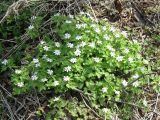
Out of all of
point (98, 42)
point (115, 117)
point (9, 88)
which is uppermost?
point (98, 42)

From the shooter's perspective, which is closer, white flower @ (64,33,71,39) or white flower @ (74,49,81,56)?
white flower @ (74,49,81,56)

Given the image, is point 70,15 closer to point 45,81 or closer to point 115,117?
point 45,81

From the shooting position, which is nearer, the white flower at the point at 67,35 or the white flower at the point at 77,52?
the white flower at the point at 77,52

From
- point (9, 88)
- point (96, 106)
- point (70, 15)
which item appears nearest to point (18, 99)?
point (9, 88)

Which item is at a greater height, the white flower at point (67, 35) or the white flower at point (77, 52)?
the white flower at point (67, 35)

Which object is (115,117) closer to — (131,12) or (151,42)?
(151,42)

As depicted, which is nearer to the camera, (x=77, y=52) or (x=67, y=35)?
(x=77, y=52)

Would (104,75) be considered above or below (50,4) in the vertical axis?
below

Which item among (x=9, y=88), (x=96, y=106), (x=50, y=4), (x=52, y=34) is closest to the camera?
(x=96, y=106)

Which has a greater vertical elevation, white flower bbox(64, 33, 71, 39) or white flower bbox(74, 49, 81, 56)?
white flower bbox(64, 33, 71, 39)

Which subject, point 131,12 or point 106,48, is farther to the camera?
point 131,12

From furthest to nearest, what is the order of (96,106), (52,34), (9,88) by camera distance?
(52,34), (9,88), (96,106)
